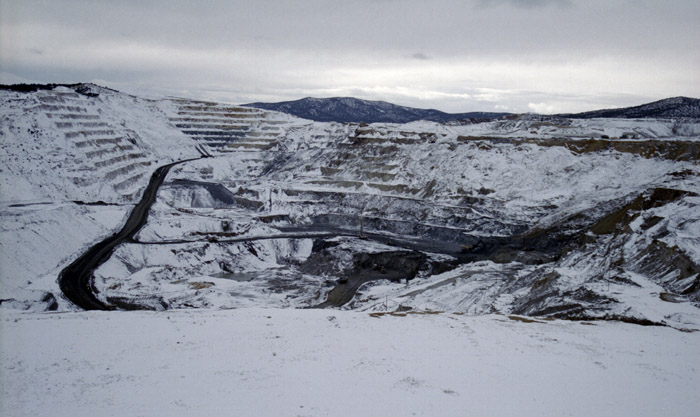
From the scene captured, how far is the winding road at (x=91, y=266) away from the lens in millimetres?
36594

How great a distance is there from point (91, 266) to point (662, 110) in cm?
13248

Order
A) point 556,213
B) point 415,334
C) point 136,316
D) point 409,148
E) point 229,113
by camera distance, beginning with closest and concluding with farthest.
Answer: point 415,334 → point 136,316 → point 556,213 → point 409,148 → point 229,113

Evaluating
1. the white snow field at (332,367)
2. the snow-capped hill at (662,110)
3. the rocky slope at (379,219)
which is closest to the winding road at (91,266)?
the rocky slope at (379,219)

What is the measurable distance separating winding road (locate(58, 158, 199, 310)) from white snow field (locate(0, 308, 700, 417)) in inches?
611

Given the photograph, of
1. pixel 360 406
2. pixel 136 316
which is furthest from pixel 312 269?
pixel 360 406

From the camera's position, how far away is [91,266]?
142 feet

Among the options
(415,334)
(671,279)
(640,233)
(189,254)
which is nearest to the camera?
(415,334)

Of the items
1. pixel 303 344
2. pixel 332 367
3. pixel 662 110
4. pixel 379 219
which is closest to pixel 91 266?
pixel 303 344

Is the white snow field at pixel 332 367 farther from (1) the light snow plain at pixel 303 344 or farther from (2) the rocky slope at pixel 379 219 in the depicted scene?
(2) the rocky slope at pixel 379 219

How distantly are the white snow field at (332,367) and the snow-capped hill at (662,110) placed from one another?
368 ft

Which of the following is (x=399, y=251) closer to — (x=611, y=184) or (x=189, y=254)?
(x=189, y=254)

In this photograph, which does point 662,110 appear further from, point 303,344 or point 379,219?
point 303,344

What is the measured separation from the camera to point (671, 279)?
102ft

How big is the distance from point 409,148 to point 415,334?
6877 cm
